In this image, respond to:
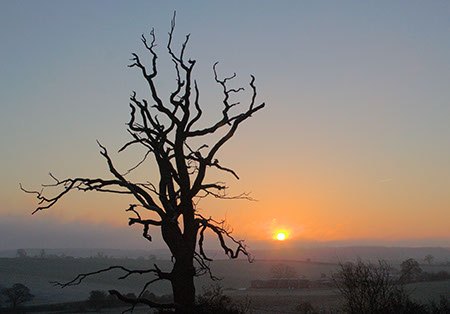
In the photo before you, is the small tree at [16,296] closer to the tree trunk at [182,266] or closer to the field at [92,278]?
the field at [92,278]

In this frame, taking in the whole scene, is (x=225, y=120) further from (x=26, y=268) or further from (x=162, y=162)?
(x=26, y=268)

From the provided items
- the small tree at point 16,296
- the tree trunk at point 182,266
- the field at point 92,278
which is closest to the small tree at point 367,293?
the tree trunk at point 182,266

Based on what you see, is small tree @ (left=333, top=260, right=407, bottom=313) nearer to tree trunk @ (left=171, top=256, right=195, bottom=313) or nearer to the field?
tree trunk @ (left=171, top=256, right=195, bottom=313)

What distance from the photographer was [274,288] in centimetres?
6400

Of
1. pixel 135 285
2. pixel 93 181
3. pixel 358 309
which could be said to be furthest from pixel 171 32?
pixel 135 285

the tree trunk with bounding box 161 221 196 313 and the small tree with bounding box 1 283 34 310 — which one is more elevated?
the tree trunk with bounding box 161 221 196 313

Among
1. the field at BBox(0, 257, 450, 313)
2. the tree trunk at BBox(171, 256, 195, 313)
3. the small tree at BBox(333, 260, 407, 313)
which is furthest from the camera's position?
the field at BBox(0, 257, 450, 313)

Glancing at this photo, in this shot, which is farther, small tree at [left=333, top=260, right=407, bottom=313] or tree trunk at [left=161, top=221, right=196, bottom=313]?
small tree at [left=333, top=260, right=407, bottom=313]

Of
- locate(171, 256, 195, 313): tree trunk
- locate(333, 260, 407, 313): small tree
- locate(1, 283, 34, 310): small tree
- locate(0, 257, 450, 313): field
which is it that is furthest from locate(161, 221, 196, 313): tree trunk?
locate(1, 283, 34, 310): small tree

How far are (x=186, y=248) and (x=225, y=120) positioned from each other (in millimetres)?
3270

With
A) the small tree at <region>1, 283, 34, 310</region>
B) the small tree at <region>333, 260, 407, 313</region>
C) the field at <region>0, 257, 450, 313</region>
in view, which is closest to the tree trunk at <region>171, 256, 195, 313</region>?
the small tree at <region>333, 260, 407, 313</region>

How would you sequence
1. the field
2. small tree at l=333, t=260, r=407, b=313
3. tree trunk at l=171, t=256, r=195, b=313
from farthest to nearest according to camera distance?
the field → small tree at l=333, t=260, r=407, b=313 → tree trunk at l=171, t=256, r=195, b=313

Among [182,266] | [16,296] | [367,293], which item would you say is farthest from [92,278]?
[182,266]

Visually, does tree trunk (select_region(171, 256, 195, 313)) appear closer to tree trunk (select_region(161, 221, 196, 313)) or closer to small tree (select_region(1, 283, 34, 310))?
tree trunk (select_region(161, 221, 196, 313))
